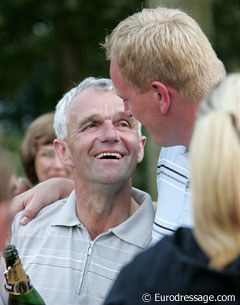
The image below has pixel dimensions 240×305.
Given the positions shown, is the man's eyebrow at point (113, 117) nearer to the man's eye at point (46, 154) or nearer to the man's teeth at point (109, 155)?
the man's teeth at point (109, 155)

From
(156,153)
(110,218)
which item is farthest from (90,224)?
(156,153)

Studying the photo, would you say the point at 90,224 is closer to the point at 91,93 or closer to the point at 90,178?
the point at 90,178

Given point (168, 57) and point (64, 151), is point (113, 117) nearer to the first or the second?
point (64, 151)

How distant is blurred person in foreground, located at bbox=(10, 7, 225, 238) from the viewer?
319 centimetres

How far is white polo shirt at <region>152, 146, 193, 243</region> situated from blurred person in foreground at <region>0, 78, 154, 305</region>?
0.26 meters

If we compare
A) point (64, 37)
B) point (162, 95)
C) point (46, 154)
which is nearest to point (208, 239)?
point (162, 95)

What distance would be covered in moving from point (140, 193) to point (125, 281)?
5.60 feet

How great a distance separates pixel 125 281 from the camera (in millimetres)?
2211

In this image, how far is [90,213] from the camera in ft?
12.5

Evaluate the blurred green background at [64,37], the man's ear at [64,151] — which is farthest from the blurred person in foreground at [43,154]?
the blurred green background at [64,37]

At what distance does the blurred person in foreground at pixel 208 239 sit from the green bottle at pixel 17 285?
1.00 meters

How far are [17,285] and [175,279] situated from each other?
1196mm

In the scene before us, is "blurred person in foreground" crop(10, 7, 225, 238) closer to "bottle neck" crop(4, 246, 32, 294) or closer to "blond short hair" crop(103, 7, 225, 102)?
"blond short hair" crop(103, 7, 225, 102)

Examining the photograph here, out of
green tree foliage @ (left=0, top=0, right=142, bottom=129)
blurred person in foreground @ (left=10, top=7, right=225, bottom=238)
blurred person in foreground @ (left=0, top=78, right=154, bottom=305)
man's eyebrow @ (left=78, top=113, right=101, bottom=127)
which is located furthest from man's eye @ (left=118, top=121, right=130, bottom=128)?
green tree foliage @ (left=0, top=0, right=142, bottom=129)
